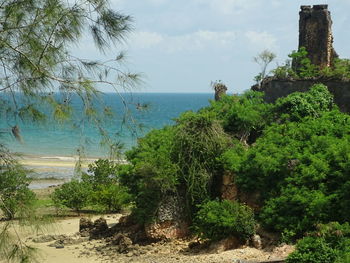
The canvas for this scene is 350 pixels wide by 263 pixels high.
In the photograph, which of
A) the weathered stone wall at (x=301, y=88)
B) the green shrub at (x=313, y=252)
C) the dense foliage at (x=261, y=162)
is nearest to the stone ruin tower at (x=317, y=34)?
the weathered stone wall at (x=301, y=88)

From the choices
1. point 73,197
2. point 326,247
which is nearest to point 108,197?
point 73,197

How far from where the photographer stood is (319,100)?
17953mm

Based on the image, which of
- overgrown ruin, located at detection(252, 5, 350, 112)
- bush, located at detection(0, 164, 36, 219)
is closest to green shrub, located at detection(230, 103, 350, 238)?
overgrown ruin, located at detection(252, 5, 350, 112)

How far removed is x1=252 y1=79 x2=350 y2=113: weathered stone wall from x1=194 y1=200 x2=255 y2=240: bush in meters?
6.17

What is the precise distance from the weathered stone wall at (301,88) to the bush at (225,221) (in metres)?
6.17

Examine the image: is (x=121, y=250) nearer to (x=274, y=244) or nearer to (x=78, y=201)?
(x=274, y=244)

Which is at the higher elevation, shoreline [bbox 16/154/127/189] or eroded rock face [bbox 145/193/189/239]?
eroded rock face [bbox 145/193/189/239]

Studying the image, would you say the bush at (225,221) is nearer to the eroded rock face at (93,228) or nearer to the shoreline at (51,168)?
the eroded rock face at (93,228)

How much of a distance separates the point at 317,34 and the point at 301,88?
8.39ft

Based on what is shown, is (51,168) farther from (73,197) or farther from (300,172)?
(300,172)

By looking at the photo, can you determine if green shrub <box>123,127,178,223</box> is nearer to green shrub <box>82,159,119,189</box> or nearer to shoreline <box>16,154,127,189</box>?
green shrub <box>82,159,119,189</box>

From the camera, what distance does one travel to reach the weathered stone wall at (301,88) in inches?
750

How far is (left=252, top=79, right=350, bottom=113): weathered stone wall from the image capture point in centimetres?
1906

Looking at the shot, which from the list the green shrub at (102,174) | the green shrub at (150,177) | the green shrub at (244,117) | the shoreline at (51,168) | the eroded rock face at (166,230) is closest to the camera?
the green shrub at (150,177)
